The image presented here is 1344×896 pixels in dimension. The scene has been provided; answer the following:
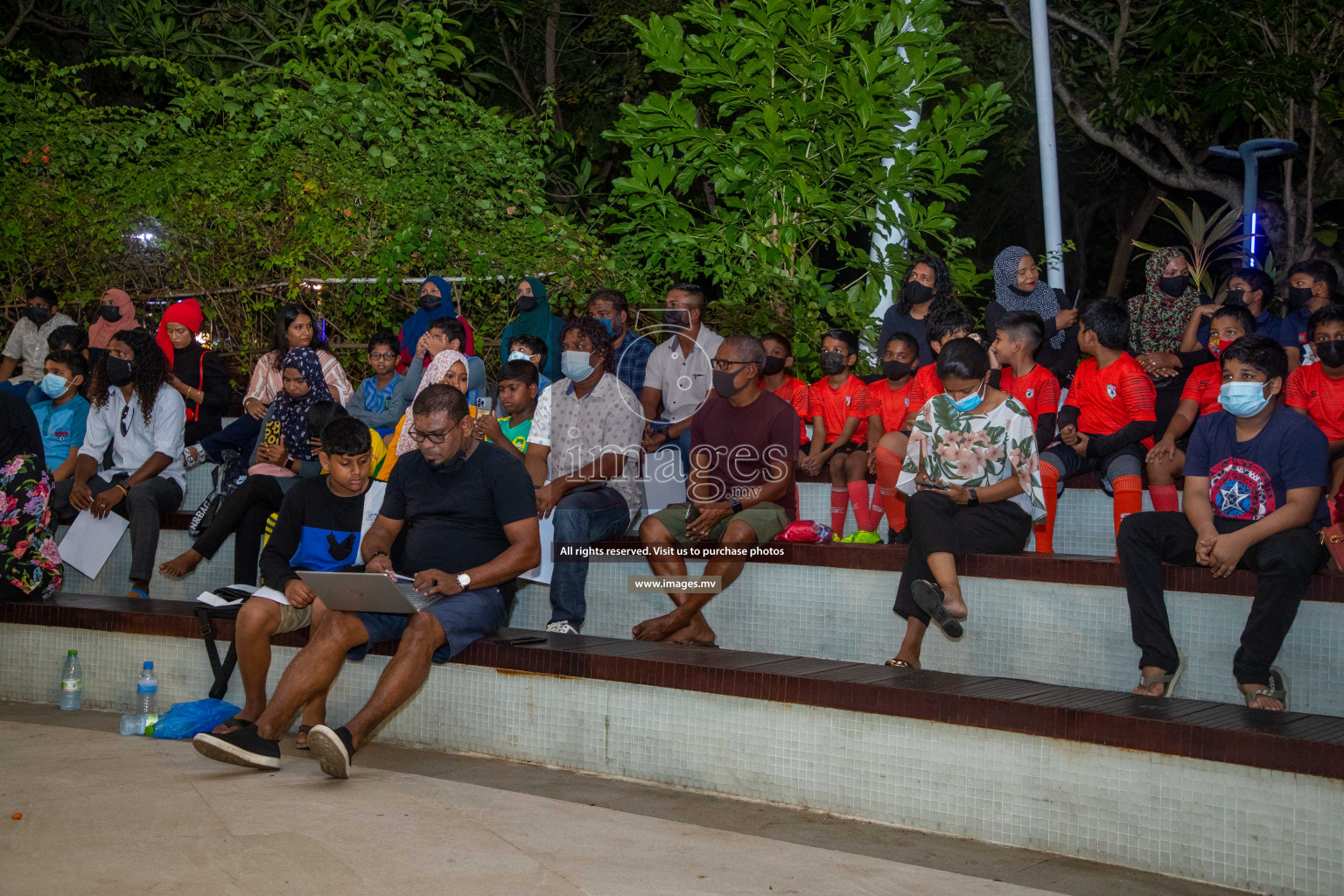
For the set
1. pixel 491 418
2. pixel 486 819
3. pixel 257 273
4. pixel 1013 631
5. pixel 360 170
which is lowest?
pixel 486 819

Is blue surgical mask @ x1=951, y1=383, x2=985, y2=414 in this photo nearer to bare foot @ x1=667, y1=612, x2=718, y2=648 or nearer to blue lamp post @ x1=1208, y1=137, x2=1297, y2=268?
bare foot @ x1=667, y1=612, x2=718, y2=648

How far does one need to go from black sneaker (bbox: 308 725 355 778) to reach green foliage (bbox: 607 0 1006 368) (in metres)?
4.59

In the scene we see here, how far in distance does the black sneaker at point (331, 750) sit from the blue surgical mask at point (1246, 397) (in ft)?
11.7

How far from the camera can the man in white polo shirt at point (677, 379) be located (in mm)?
6797

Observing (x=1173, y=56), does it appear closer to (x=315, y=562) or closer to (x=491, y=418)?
(x=491, y=418)

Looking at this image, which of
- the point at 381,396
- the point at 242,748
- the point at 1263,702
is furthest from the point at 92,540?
the point at 1263,702

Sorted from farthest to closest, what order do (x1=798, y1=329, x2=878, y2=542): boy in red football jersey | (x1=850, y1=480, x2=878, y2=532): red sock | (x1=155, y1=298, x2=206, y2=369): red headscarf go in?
(x1=155, y1=298, x2=206, y2=369): red headscarf, (x1=798, y1=329, x2=878, y2=542): boy in red football jersey, (x1=850, y1=480, x2=878, y2=532): red sock

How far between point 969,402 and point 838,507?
1471mm

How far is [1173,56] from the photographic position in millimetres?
11234

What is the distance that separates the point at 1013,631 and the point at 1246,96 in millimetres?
7324

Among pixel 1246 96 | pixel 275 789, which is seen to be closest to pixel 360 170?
pixel 275 789

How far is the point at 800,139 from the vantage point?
8273 millimetres

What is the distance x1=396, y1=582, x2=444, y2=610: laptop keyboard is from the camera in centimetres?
491

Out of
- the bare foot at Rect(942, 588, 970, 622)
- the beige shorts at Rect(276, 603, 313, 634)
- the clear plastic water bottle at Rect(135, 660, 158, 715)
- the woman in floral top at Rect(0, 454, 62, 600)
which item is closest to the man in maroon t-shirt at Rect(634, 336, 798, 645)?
the bare foot at Rect(942, 588, 970, 622)
